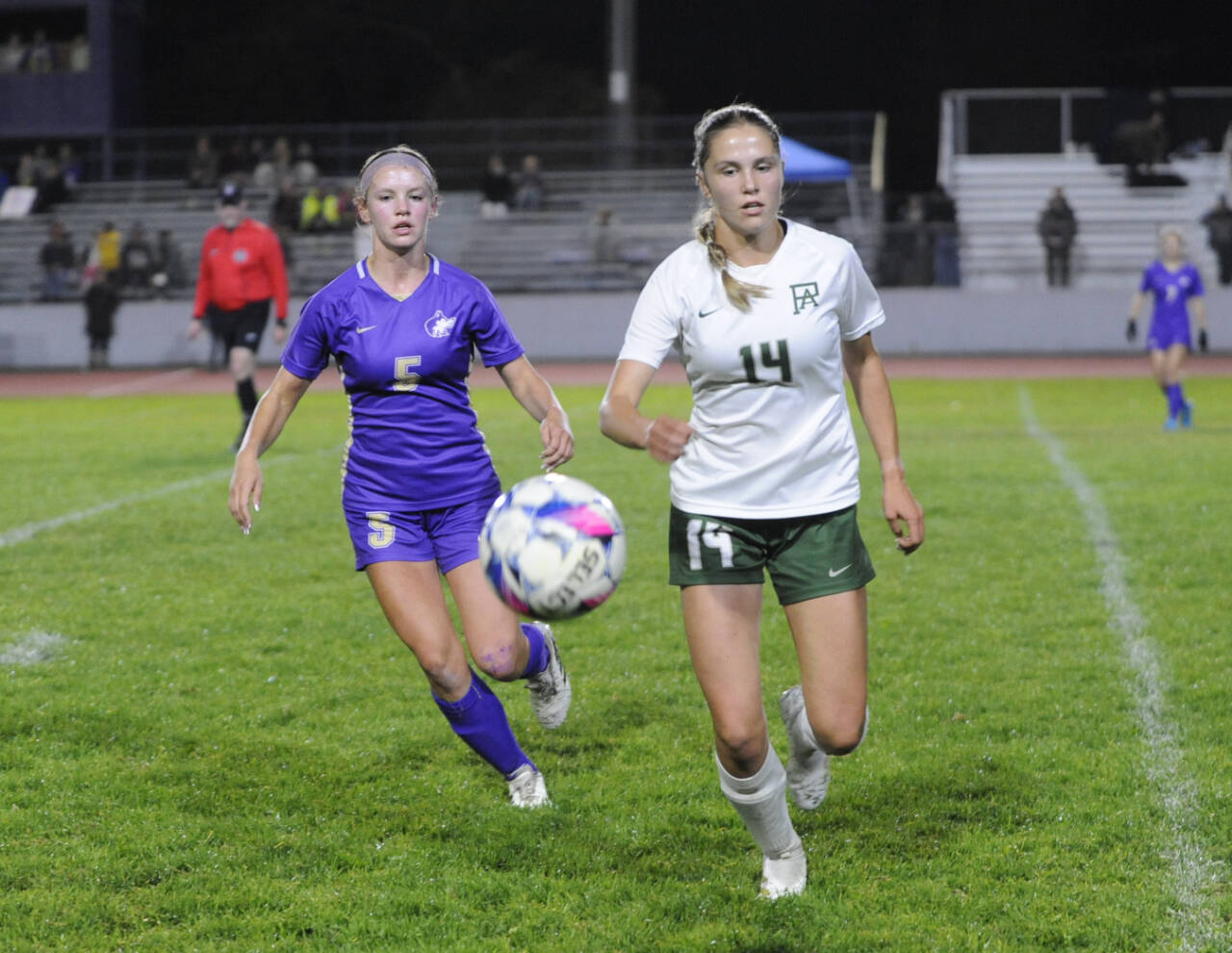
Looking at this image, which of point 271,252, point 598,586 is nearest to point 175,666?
point 598,586

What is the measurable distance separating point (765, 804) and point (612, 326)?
2591 cm

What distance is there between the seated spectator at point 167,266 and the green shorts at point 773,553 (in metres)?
27.8

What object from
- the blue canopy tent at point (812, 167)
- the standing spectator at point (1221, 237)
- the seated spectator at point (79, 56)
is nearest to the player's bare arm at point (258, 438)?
the blue canopy tent at point (812, 167)

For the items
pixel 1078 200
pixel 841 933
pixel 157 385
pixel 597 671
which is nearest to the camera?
pixel 841 933

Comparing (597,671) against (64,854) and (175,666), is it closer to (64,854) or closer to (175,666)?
(175,666)

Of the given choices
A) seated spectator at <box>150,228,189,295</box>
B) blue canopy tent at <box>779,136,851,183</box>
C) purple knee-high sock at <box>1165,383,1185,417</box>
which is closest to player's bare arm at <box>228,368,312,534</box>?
purple knee-high sock at <box>1165,383,1185,417</box>

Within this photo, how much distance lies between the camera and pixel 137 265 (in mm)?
30250

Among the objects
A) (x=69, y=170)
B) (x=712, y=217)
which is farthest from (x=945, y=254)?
(x=712, y=217)

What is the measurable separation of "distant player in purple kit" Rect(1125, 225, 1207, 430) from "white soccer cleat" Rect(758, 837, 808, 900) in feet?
40.9

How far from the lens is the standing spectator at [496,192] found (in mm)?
32000

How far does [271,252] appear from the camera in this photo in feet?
43.6

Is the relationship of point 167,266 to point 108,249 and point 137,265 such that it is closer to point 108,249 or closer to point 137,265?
point 137,265

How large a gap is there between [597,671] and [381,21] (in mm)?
40777

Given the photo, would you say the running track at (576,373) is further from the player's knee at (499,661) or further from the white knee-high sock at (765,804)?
the white knee-high sock at (765,804)
